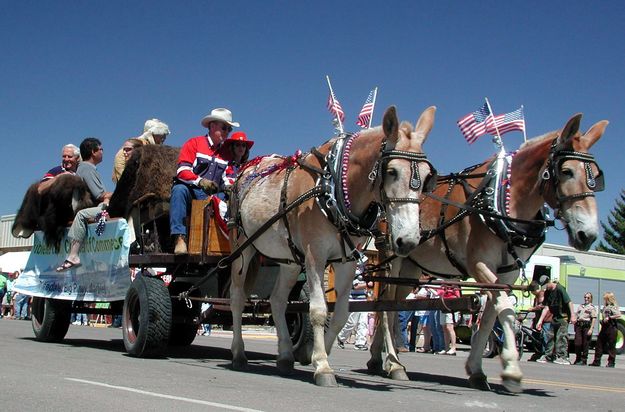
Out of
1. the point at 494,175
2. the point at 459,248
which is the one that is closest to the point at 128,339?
the point at 459,248

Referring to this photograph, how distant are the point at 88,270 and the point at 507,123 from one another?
6.34 m

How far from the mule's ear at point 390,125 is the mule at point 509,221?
1.27 m

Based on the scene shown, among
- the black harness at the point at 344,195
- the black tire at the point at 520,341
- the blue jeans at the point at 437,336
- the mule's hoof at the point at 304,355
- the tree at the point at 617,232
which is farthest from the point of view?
the tree at the point at 617,232

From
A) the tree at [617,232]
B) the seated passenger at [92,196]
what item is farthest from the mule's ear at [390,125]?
the tree at [617,232]

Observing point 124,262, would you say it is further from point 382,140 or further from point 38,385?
point 382,140

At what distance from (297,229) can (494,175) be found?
2.14 metres

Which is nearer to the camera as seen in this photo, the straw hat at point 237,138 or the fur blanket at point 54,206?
the straw hat at point 237,138

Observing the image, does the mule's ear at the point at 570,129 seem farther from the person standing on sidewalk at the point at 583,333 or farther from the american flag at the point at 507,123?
the person standing on sidewalk at the point at 583,333

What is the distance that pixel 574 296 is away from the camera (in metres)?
27.0

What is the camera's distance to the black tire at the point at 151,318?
9719 mm

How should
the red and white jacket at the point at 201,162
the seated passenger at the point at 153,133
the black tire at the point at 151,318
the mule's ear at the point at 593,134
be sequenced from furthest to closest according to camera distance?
1. the seated passenger at the point at 153,133
2. the red and white jacket at the point at 201,162
3. the black tire at the point at 151,318
4. the mule's ear at the point at 593,134

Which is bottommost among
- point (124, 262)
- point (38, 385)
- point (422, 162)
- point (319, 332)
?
point (38, 385)

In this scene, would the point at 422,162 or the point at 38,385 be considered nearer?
the point at 38,385

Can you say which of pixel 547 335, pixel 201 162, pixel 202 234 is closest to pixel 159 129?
pixel 201 162
